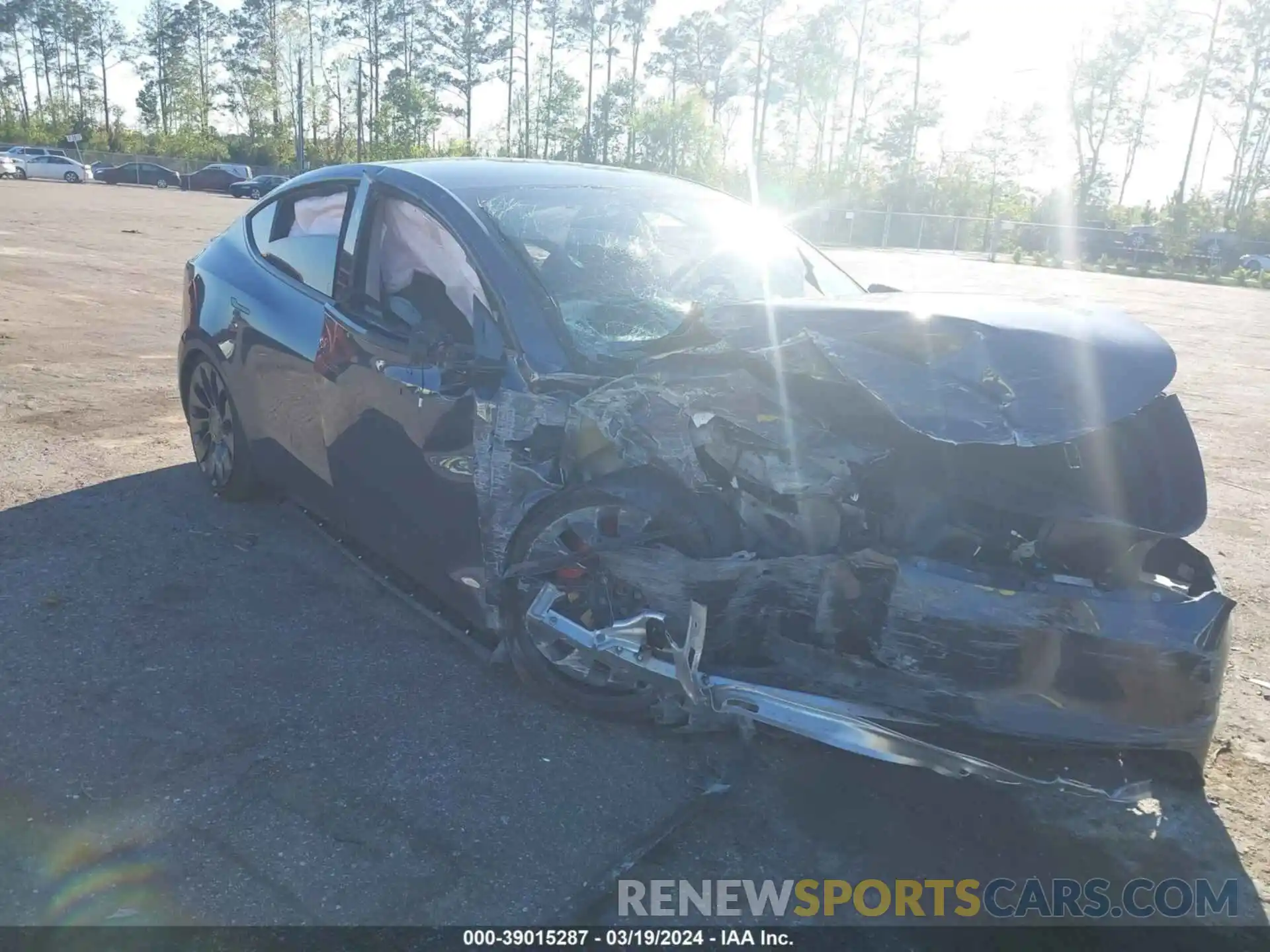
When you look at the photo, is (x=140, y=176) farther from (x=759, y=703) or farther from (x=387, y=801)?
(x=759, y=703)

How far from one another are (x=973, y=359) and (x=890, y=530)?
55 cm

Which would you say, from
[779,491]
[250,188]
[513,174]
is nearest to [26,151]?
[250,188]

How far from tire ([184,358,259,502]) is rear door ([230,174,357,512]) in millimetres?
171

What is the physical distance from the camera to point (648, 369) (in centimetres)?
312

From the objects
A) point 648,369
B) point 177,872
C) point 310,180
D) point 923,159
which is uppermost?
point 923,159

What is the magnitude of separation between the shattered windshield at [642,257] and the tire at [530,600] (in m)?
0.51

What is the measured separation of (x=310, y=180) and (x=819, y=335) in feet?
9.03

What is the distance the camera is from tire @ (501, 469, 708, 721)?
9.71 feet

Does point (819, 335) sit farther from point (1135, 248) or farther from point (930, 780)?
point (1135, 248)

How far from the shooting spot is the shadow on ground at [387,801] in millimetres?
2449

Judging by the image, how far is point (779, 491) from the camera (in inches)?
114

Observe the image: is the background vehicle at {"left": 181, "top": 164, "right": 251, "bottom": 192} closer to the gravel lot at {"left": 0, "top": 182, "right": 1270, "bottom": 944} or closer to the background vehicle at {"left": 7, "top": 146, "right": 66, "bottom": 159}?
the background vehicle at {"left": 7, "top": 146, "right": 66, "bottom": 159}

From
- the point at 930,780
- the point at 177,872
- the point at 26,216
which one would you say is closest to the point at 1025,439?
the point at 930,780

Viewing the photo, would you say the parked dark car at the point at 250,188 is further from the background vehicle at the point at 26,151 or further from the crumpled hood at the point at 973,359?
the crumpled hood at the point at 973,359
